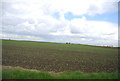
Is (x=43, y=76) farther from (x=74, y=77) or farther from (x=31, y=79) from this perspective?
(x=74, y=77)

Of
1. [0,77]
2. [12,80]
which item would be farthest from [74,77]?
[0,77]

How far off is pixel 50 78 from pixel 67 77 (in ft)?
3.77

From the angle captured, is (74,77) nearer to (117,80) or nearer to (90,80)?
(90,80)

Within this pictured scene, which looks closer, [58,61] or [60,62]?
[60,62]

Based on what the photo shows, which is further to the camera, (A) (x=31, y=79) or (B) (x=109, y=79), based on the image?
(B) (x=109, y=79)

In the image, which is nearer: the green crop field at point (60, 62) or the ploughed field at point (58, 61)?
the green crop field at point (60, 62)

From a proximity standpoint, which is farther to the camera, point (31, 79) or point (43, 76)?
point (43, 76)

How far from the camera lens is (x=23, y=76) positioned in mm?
9320

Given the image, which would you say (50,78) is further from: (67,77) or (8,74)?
(8,74)

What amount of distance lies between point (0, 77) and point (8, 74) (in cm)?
56

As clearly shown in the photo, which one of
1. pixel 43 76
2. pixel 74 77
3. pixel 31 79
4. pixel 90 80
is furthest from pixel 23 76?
pixel 90 80

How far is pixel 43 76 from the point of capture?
31.8ft

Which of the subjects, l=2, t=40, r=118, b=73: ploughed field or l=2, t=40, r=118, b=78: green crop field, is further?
l=2, t=40, r=118, b=73: ploughed field

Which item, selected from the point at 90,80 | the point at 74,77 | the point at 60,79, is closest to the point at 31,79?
the point at 60,79
